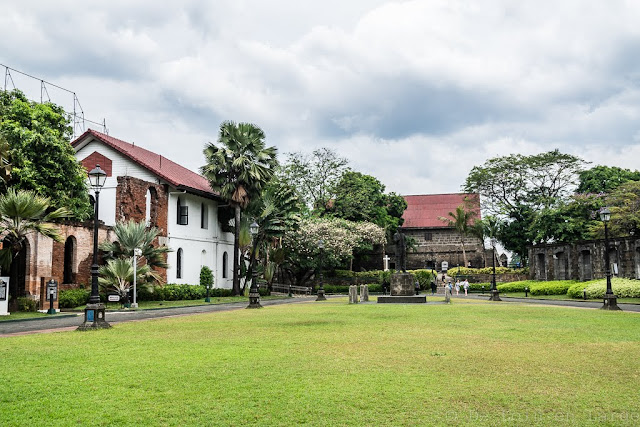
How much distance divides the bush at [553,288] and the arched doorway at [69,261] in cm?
3022

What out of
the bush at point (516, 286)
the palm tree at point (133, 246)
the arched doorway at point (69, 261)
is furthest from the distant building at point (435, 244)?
the arched doorway at point (69, 261)

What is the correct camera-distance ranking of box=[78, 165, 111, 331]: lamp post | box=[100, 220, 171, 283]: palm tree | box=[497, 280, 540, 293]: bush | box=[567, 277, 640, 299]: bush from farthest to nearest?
box=[497, 280, 540, 293]: bush
box=[567, 277, 640, 299]: bush
box=[100, 220, 171, 283]: palm tree
box=[78, 165, 111, 331]: lamp post

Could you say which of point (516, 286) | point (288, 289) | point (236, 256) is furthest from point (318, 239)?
point (516, 286)

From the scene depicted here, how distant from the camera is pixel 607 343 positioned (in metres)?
10.6

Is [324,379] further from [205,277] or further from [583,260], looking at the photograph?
[583,260]

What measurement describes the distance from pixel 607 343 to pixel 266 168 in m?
29.7

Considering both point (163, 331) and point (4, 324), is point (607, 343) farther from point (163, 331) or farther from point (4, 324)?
point (4, 324)

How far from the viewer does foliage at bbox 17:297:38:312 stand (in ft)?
70.9

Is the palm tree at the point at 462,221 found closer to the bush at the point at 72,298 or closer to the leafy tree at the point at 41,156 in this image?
the leafy tree at the point at 41,156

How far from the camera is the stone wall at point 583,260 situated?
34.0 meters

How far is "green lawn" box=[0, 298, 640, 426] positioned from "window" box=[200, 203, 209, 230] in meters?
27.8

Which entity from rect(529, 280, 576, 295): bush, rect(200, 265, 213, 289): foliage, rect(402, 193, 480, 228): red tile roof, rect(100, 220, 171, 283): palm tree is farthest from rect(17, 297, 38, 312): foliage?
rect(402, 193, 480, 228): red tile roof

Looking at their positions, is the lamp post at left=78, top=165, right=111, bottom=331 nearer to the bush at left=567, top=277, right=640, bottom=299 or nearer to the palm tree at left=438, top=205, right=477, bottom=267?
the bush at left=567, top=277, right=640, bottom=299

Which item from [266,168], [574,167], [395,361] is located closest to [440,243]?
[574,167]
